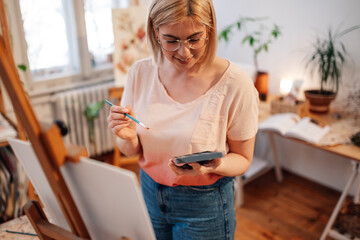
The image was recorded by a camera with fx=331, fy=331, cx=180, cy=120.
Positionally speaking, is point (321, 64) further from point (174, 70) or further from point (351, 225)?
point (174, 70)

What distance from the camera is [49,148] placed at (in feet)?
2.07

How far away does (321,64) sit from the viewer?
2.36m

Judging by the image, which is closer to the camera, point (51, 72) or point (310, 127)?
point (310, 127)

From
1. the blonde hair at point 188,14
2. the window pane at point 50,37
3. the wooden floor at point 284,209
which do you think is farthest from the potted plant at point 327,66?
the window pane at point 50,37

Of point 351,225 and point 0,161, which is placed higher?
point 0,161

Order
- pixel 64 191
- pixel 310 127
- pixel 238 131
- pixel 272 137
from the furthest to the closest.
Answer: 1. pixel 272 137
2. pixel 310 127
3. pixel 238 131
4. pixel 64 191

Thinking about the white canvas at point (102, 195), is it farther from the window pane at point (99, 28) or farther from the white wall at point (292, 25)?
the window pane at point (99, 28)

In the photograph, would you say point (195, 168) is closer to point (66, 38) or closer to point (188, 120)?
point (188, 120)

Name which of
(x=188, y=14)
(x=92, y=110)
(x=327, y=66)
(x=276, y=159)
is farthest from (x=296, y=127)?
(x=92, y=110)

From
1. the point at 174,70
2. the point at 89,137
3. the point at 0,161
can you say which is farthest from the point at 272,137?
the point at 0,161

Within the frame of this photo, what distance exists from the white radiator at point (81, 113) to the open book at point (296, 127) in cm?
145

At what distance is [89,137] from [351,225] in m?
2.39

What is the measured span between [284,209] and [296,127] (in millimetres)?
757

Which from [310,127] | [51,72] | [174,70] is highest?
[174,70]
